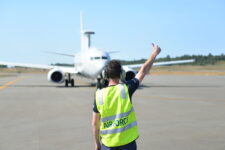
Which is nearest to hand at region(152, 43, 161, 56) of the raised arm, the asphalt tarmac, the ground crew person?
the raised arm

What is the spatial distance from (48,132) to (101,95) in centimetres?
464

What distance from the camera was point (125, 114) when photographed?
3486 millimetres

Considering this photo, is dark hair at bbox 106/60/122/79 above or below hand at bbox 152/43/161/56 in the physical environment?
below

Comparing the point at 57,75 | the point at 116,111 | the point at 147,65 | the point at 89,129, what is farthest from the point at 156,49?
the point at 57,75

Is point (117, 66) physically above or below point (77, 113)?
above

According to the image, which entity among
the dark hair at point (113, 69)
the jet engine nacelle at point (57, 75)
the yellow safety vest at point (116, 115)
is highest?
the dark hair at point (113, 69)

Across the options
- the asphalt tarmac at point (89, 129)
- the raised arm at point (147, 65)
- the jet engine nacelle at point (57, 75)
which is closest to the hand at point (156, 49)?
the raised arm at point (147, 65)

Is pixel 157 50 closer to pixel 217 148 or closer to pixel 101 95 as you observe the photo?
pixel 101 95

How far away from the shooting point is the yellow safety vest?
11.3ft

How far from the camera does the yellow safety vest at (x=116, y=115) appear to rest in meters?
3.44

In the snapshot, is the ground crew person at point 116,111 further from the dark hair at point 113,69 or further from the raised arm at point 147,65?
the raised arm at point 147,65

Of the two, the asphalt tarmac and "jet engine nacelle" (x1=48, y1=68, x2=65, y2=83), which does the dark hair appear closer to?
the asphalt tarmac

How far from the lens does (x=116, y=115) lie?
348 cm

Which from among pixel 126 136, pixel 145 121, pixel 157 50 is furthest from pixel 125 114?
pixel 145 121
